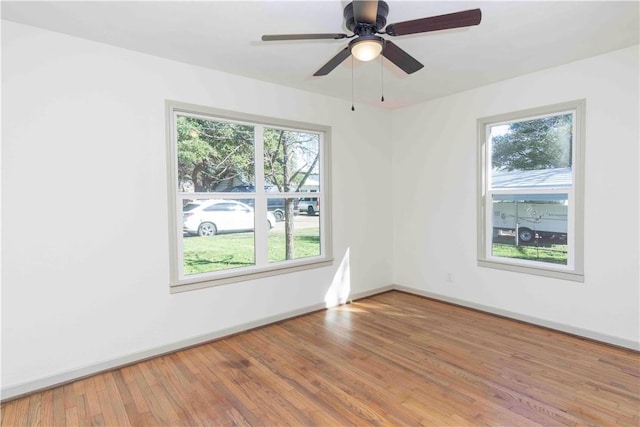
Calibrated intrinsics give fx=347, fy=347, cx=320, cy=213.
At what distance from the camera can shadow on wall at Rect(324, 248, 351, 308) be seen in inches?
175

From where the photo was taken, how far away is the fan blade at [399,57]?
2.20 meters

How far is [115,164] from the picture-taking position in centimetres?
289

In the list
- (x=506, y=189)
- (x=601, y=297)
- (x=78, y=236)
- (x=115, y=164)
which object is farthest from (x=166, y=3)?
(x=601, y=297)

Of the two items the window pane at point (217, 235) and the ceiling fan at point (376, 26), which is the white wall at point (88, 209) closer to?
the window pane at point (217, 235)

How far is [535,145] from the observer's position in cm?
379

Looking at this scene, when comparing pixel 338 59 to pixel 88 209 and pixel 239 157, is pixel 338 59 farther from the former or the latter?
pixel 88 209

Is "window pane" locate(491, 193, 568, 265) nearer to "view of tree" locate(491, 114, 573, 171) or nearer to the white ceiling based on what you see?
"view of tree" locate(491, 114, 573, 171)

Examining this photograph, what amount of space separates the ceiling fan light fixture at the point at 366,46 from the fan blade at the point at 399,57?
3.5 inches

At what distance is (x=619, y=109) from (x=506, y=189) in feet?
4.05

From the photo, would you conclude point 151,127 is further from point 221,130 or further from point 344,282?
point 344,282

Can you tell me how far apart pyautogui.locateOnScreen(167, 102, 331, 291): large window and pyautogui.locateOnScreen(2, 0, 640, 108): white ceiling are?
61 cm

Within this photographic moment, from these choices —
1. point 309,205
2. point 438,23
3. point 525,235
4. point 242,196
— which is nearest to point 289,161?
point 309,205

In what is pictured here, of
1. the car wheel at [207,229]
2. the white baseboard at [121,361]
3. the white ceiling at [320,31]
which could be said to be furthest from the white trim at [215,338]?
the white ceiling at [320,31]

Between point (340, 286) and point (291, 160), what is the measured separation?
1748mm
